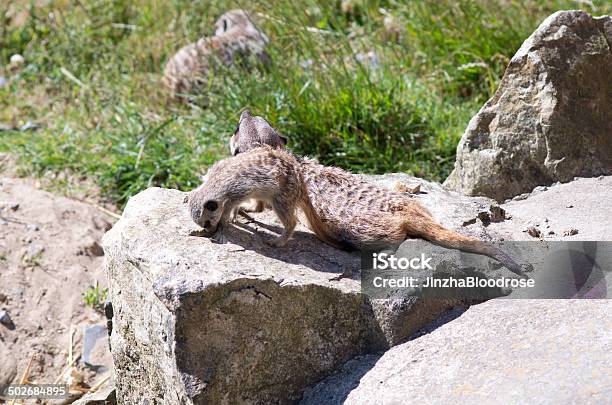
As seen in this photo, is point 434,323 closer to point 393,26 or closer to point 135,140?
point 135,140

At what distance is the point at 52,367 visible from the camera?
4.38 m

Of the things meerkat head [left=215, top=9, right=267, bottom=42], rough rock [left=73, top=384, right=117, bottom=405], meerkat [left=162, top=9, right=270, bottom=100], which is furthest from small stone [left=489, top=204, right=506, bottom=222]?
meerkat head [left=215, top=9, right=267, bottom=42]

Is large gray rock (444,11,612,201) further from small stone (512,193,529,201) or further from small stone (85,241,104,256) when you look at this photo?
small stone (85,241,104,256)

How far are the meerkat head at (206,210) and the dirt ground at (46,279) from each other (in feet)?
5.20

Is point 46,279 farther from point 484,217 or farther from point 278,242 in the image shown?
point 484,217

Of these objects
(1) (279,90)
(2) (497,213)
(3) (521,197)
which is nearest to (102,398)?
(2) (497,213)

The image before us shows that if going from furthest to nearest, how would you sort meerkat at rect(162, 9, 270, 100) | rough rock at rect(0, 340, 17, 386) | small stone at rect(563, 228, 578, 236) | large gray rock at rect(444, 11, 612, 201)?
1. meerkat at rect(162, 9, 270, 100)
2. rough rock at rect(0, 340, 17, 386)
3. large gray rock at rect(444, 11, 612, 201)
4. small stone at rect(563, 228, 578, 236)

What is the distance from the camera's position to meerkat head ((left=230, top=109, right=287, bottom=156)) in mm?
3699

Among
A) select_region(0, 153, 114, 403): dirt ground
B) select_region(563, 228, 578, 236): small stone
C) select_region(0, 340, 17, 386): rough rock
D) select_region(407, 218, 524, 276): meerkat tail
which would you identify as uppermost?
select_region(563, 228, 578, 236): small stone

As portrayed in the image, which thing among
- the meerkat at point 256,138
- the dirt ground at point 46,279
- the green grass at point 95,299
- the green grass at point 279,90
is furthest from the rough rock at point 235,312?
the green grass at point 279,90

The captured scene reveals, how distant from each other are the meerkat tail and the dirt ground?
198 cm

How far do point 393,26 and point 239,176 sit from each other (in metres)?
3.83

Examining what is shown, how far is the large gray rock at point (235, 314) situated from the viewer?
2787 millimetres

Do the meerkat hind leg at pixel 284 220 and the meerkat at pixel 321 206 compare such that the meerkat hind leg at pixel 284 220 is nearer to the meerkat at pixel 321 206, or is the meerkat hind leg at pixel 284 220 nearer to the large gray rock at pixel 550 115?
the meerkat at pixel 321 206
